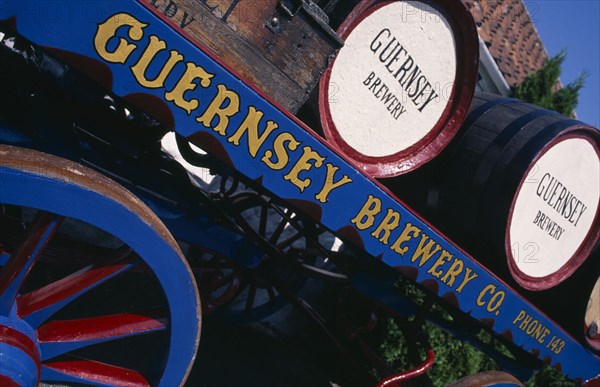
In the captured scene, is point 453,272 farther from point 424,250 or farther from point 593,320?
point 593,320

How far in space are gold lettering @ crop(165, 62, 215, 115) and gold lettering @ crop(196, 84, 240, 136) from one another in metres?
0.05

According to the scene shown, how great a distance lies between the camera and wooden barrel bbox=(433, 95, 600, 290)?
7.67ft

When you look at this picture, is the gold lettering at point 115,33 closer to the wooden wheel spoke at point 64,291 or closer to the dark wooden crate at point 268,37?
the dark wooden crate at point 268,37

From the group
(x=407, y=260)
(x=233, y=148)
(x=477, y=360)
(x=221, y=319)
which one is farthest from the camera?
(x=477, y=360)

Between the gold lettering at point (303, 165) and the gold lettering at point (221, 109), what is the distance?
256 millimetres

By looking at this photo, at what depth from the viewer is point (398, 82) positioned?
1951mm

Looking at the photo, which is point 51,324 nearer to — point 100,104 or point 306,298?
point 100,104

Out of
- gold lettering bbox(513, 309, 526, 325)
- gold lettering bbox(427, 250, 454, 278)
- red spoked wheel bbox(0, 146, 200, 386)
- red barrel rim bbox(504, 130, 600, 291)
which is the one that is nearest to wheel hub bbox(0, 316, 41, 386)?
red spoked wheel bbox(0, 146, 200, 386)

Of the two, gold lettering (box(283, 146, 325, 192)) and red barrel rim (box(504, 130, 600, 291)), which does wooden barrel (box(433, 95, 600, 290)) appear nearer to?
red barrel rim (box(504, 130, 600, 291))

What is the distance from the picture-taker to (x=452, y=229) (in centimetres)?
251

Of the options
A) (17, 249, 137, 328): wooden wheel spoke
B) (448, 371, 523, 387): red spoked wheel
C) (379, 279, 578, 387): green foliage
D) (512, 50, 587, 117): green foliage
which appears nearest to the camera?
Answer: (17, 249, 137, 328): wooden wheel spoke

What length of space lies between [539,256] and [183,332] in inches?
67.8

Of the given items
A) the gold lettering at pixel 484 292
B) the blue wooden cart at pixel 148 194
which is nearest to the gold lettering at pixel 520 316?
the blue wooden cart at pixel 148 194

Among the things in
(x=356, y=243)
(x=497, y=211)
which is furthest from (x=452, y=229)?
(x=356, y=243)
